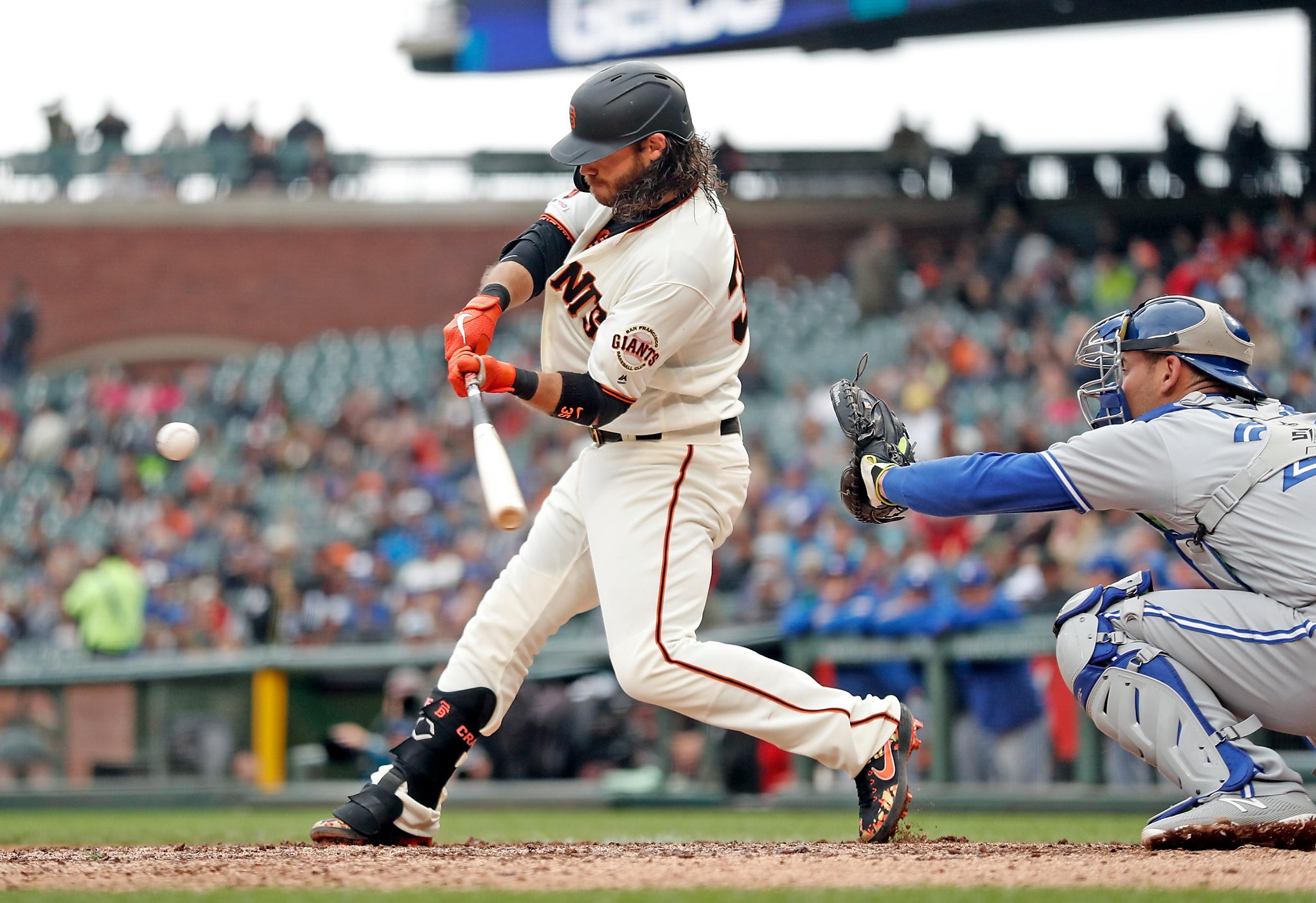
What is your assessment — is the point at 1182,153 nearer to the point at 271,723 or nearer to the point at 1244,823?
the point at 271,723

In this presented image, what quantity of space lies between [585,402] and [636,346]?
0.18 meters

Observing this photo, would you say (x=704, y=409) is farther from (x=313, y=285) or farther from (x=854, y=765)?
(x=313, y=285)

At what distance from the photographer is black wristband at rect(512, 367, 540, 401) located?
380 centimetres

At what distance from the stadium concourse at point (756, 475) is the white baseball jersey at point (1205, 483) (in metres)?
3.53

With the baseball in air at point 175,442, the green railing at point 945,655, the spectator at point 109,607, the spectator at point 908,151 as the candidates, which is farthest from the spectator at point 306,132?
the baseball in air at point 175,442

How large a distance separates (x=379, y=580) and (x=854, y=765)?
Result: 818 centimetres

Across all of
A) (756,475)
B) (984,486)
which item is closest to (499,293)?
(984,486)

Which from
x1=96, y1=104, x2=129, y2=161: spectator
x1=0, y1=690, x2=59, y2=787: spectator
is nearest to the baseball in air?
x1=0, y1=690, x2=59, y2=787: spectator

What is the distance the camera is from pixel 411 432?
14.9 meters

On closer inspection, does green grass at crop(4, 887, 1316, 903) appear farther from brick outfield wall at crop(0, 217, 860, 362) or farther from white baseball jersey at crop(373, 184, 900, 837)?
brick outfield wall at crop(0, 217, 860, 362)

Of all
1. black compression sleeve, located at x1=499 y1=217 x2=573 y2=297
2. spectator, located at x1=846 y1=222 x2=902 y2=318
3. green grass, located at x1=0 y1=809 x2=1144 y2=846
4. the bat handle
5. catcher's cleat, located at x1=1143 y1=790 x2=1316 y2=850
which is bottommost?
green grass, located at x1=0 y1=809 x2=1144 y2=846

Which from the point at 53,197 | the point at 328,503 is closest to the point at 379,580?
the point at 328,503

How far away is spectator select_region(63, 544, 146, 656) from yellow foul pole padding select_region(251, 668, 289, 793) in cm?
255

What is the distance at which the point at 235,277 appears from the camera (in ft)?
70.6
